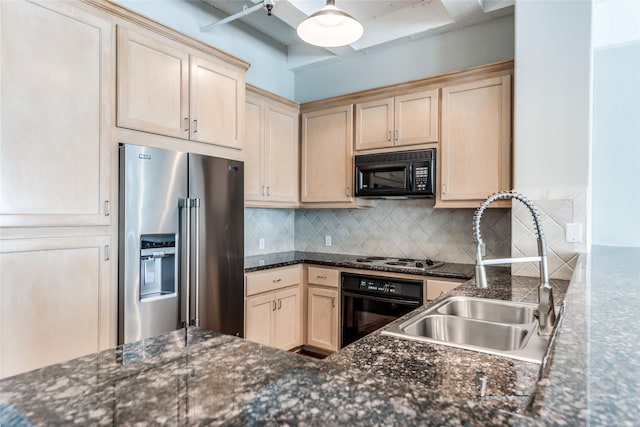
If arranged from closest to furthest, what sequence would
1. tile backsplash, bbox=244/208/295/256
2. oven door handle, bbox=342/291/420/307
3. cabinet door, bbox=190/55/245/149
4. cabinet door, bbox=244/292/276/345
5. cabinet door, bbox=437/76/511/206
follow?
cabinet door, bbox=190/55/245/149, cabinet door, bbox=437/76/511/206, oven door handle, bbox=342/291/420/307, cabinet door, bbox=244/292/276/345, tile backsplash, bbox=244/208/295/256

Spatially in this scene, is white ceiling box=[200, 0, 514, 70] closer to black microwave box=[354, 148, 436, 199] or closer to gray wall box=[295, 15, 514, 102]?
gray wall box=[295, 15, 514, 102]

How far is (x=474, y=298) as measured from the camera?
1.71m

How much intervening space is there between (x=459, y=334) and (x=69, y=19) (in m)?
2.37

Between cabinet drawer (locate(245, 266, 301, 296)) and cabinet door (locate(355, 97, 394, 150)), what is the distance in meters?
1.26

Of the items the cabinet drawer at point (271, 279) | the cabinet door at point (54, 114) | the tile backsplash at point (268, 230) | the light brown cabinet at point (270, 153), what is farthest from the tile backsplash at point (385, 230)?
the cabinet door at point (54, 114)

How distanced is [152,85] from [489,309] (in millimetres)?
2203

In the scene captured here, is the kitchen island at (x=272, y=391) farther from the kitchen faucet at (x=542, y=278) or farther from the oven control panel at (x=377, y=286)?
the oven control panel at (x=377, y=286)

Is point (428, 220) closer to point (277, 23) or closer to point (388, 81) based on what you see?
point (388, 81)

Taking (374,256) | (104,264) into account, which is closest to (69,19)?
(104,264)

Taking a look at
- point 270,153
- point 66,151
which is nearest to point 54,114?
point 66,151

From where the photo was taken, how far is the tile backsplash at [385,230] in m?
3.05

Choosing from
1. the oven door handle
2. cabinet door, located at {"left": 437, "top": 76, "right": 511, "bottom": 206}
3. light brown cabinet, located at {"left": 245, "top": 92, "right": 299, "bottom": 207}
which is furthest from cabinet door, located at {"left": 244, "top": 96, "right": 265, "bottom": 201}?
cabinet door, located at {"left": 437, "top": 76, "right": 511, "bottom": 206}

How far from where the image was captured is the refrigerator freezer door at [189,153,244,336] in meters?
2.32

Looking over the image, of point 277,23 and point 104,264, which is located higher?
point 277,23
